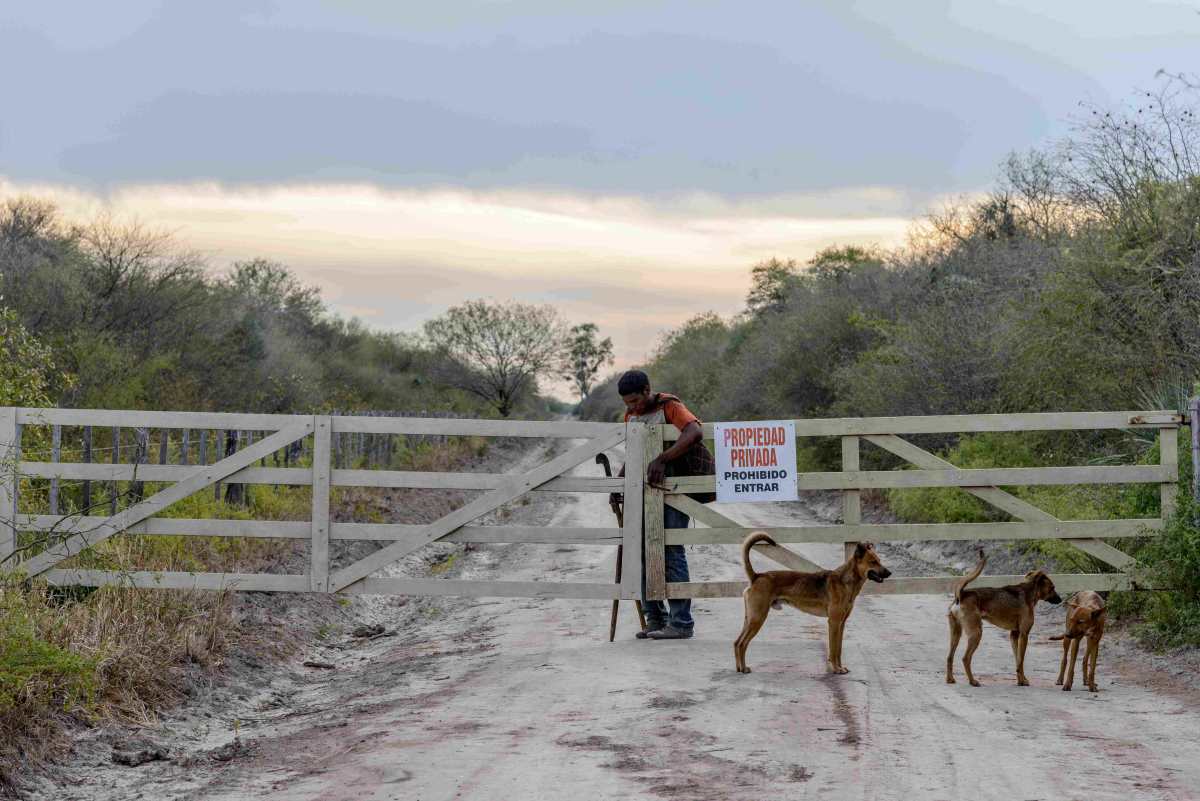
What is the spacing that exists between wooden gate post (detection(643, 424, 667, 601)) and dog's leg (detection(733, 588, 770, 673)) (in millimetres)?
1222

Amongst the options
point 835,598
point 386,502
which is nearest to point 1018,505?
point 835,598

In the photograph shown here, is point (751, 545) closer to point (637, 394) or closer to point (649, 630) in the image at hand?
point (649, 630)

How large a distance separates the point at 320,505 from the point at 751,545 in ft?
11.3

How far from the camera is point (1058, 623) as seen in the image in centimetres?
1120

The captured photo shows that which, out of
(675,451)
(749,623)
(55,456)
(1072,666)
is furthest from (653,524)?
(55,456)

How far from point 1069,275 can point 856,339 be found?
1466 centimetres

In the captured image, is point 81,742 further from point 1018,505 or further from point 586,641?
point 1018,505

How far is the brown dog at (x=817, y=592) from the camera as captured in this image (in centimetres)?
848

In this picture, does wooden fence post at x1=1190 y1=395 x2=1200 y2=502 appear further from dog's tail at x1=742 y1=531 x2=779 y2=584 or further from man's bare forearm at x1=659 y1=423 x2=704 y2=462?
man's bare forearm at x1=659 y1=423 x2=704 y2=462

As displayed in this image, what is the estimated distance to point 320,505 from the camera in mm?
9914

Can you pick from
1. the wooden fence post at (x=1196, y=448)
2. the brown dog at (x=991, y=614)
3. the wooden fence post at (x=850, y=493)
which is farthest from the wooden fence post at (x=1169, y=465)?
the wooden fence post at (x=850, y=493)

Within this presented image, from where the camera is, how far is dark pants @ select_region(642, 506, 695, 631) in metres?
9.96

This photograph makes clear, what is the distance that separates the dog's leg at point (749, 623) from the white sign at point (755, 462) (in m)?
1.37

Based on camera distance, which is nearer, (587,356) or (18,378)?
(18,378)
